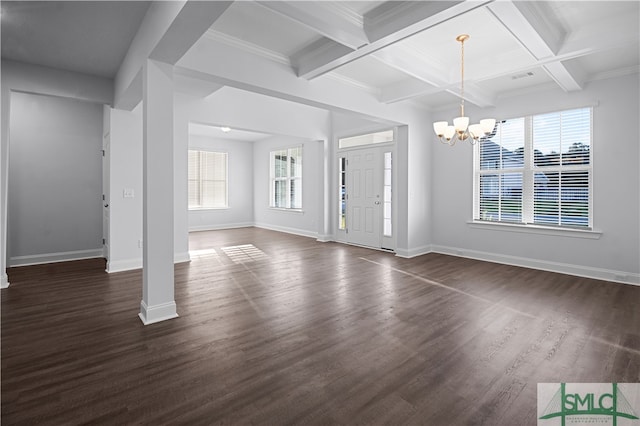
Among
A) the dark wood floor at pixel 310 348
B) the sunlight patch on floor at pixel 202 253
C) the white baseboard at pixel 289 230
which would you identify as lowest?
the dark wood floor at pixel 310 348

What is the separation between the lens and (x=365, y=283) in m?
4.20

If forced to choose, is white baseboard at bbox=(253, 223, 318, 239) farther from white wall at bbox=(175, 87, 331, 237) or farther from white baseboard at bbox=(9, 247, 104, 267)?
white baseboard at bbox=(9, 247, 104, 267)

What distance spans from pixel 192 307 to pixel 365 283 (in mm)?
2108

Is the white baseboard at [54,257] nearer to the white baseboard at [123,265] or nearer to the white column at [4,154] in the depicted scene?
the white column at [4,154]

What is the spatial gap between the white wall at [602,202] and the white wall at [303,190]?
3694mm

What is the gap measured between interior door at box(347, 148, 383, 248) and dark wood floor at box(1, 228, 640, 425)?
2.36 meters

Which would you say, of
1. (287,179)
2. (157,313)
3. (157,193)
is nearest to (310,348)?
(157,313)

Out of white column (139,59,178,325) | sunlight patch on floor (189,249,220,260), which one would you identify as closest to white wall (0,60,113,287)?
white column (139,59,178,325)

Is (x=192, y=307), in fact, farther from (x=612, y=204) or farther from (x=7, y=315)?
(x=612, y=204)

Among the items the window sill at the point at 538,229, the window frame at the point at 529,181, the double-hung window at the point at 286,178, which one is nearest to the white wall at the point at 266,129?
the double-hung window at the point at 286,178

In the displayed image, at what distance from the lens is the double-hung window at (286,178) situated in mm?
8969

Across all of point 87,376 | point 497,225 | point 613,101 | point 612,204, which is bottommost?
point 87,376

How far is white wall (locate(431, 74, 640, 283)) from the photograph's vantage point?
417 cm

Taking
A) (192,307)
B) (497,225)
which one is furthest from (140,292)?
(497,225)
